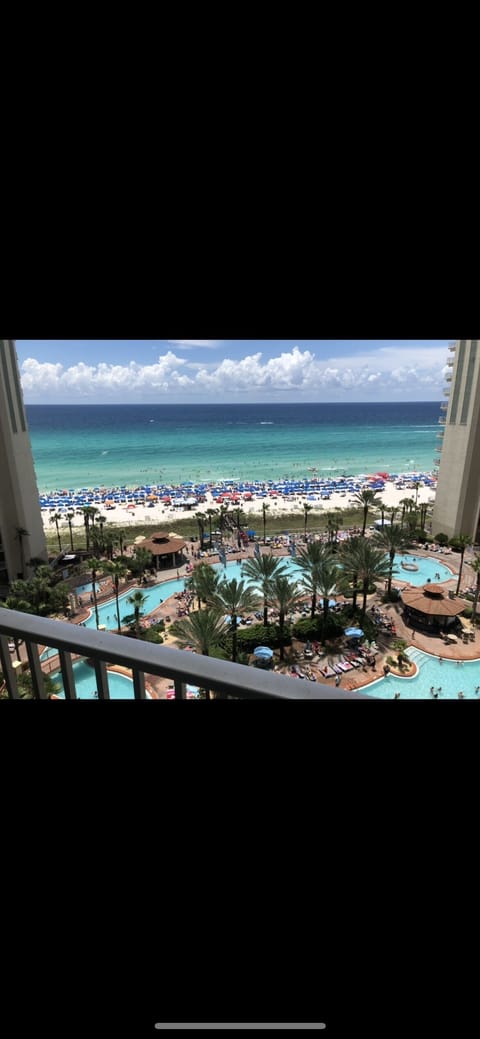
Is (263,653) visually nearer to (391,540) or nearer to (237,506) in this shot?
(391,540)

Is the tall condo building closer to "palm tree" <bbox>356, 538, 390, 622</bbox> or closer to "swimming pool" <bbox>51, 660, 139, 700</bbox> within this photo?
"palm tree" <bbox>356, 538, 390, 622</bbox>

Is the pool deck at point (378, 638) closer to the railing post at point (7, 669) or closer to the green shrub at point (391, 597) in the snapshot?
the green shrub at point (391, 597)

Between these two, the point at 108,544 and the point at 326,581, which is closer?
the point at 326,581

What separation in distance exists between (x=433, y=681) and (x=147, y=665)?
10663 millimetres

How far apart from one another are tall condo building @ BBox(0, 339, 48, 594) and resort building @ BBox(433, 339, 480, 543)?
16877 millimetres

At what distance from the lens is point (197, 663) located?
40.8 inches

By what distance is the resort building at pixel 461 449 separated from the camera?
19281 mm

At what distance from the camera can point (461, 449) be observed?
19875 mm

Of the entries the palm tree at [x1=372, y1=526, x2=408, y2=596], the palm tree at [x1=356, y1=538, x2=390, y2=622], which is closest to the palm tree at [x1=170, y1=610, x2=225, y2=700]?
the palm tree at [x1=356, y1=538, x2=390, y2=622]

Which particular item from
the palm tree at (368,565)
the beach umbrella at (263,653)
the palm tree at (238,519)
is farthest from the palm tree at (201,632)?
the palm tree at (238,519)

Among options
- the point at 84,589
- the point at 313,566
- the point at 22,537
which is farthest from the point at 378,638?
the point at 22,537
